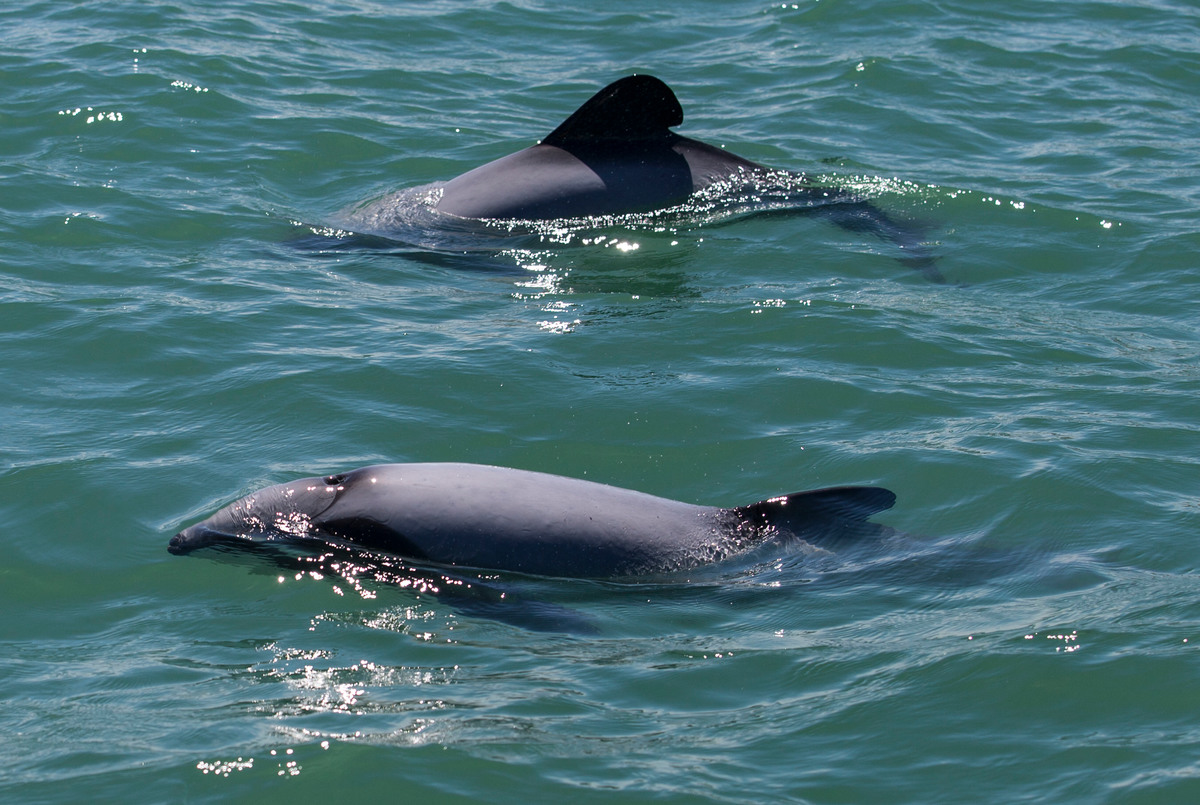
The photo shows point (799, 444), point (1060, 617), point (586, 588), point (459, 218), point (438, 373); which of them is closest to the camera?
point (1060, 617)

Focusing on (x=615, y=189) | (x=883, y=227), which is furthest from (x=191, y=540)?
(x=883, y=227)

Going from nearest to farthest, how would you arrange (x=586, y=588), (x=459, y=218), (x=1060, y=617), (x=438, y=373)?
(x=1060, y=617) → (x=586, y=588) → (x=438, y=373) → (x=459, y=218)

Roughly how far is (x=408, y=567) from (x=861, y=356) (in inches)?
162

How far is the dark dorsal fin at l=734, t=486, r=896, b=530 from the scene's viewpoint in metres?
7.44

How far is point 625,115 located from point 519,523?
6.02 meters

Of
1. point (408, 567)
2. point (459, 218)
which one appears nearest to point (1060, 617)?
point (408, 567)

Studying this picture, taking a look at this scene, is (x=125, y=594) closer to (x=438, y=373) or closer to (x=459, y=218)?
(x=438, y=373)

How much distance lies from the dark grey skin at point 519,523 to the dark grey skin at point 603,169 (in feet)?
17.3

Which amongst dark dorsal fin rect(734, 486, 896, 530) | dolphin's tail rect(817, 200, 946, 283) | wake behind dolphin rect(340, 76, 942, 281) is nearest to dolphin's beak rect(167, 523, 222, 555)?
dark dorsal fin rect(734, 486, 896, 530)

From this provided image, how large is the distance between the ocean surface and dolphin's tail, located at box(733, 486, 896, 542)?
16 centimetres

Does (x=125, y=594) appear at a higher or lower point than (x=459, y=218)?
lower

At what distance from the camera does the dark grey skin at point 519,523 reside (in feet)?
23.9

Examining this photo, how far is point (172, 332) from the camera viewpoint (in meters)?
10.2

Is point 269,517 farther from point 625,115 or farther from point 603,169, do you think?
point 625,115
